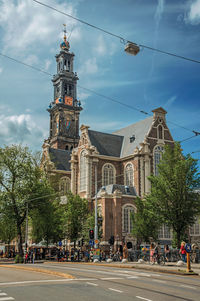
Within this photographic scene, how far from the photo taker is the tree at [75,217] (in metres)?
45.1

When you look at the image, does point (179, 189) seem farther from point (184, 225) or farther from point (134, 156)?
point (134, 156)

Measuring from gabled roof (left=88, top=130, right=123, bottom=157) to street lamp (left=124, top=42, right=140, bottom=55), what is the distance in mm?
40039

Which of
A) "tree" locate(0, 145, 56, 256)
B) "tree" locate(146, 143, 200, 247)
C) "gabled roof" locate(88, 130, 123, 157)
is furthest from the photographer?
"gabled roof" locate(88, 130, 123, 157)

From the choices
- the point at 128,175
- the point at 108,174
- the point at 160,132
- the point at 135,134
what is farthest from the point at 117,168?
the point at 160,132

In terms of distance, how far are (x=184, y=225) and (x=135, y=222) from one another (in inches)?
379

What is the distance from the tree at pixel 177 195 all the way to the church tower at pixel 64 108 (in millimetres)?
55806

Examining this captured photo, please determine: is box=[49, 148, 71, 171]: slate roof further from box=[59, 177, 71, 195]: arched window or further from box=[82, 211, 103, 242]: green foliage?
box=[82, 211, 103, 242]: green foliage

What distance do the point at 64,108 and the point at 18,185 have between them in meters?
53.0

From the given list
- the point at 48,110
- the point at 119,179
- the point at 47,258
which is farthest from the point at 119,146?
the point at 48,110

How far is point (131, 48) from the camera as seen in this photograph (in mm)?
15219

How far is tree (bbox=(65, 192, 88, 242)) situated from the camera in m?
45.1

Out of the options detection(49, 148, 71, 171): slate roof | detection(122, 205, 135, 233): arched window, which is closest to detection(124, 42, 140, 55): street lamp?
detection(122, 205, 135, 233): arched window

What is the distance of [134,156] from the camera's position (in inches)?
2090

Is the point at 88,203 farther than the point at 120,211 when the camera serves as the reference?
Yes
